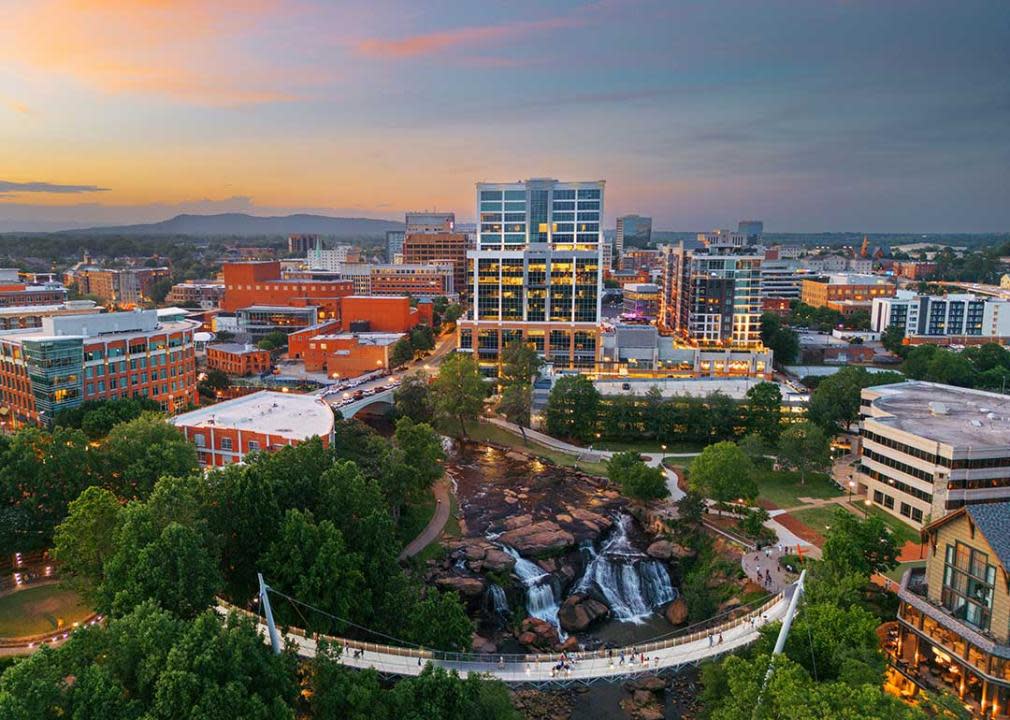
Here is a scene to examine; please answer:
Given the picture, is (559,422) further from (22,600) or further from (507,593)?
(22,600)

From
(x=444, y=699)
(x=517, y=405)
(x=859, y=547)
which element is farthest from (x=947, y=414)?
(x=444, y=699)

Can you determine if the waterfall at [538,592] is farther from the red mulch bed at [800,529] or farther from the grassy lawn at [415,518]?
the red mulch bed at [800,529]

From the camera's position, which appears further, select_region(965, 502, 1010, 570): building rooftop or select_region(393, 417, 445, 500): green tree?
select_region(393, 417, 445, 500): green tree

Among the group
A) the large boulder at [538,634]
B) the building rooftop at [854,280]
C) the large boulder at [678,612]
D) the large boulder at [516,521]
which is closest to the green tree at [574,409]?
the large boulder at [516,521]

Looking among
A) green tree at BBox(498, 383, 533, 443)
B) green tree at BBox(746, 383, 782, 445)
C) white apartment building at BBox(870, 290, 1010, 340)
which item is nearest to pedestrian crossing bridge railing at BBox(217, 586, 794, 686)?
green tree at BBox(746, 383, 782, 445)

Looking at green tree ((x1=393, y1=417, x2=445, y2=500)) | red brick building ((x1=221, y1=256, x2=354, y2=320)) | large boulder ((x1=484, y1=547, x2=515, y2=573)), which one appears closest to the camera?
large boulder ((x1=484, y1=547, x2=515, y2=573))

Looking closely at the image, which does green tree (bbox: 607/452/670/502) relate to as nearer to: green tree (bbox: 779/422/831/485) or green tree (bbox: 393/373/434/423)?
green tree (bbox: 779/422/831/485)
